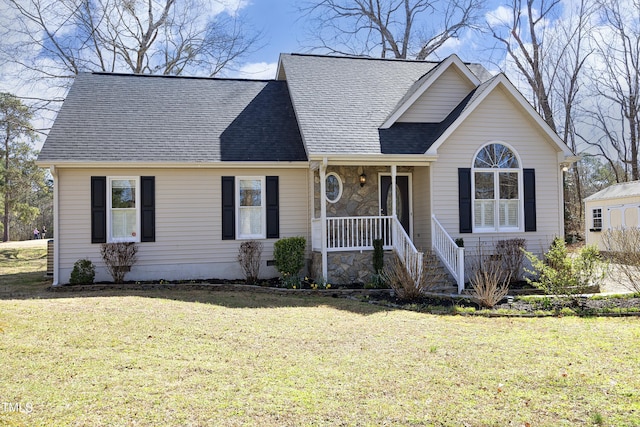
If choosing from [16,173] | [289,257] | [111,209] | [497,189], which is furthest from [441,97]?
[16,173]

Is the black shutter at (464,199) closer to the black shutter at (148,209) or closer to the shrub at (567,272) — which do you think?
the shrub at (567,272)

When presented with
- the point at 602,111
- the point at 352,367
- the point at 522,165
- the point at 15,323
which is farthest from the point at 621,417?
the point at 602,111

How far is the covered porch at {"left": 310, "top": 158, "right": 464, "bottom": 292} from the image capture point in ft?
37.5

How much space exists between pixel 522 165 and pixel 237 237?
7.62 meters

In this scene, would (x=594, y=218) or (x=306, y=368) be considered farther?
(x=594, y=218)

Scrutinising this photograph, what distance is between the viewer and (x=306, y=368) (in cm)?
533

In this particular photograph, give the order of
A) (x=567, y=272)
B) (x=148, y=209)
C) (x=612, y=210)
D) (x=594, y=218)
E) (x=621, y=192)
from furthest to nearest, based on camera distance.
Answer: (x=594, y=218), (x=612, y=210), (x=621, y=192), (x=148, y=209), (x=567, y=272)

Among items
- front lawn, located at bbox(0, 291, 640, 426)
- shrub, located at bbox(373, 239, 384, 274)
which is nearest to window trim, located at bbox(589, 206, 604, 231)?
shrub, located at bbox(373, 239, 384, 274)

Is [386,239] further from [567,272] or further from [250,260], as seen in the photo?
[567,272]

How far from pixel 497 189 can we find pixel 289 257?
18.5 ft

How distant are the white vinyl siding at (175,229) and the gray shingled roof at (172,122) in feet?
1.51

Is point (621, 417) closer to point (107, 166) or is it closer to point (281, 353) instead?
point (281, 353)

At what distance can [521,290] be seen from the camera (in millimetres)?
11031

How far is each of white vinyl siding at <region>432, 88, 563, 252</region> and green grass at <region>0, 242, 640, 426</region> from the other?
4493mm
